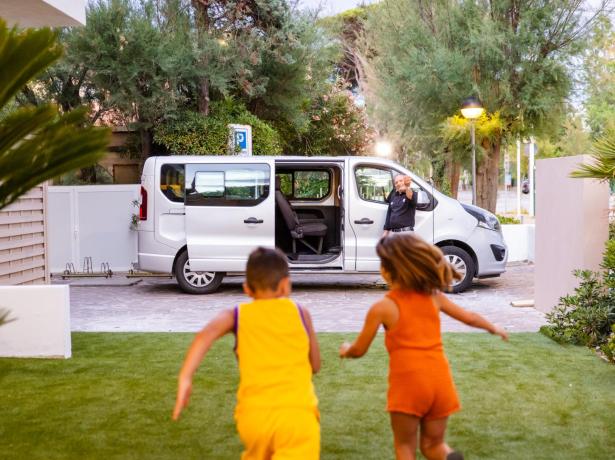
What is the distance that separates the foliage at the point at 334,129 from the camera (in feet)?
91.2

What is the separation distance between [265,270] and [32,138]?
1.10m

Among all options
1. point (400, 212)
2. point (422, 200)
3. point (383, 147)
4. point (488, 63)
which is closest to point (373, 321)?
point (400, 212)

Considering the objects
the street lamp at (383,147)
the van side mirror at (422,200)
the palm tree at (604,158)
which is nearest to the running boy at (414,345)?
the palm tree at (604,158)

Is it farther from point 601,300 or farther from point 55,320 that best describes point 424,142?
point 55,320

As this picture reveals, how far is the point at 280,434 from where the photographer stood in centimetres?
314

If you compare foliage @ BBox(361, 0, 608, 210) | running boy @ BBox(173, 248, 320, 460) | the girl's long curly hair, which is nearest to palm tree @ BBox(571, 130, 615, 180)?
the girl's long curly hair

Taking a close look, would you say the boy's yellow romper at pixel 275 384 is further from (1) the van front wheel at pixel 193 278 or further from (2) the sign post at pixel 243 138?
(2) the sign post at pixel 243 138

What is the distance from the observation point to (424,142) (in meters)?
22.0

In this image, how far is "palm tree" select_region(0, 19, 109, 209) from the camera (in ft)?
11.2

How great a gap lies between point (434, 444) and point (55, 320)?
4895mm

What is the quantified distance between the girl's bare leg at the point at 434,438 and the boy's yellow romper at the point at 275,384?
2.22 feet

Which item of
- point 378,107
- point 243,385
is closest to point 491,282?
point 378,107

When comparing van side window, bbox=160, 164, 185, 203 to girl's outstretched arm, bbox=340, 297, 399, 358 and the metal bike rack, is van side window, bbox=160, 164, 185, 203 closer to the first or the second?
the metal bike rack

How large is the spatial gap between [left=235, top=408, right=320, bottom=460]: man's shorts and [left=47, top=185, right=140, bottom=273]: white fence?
13050 mm
